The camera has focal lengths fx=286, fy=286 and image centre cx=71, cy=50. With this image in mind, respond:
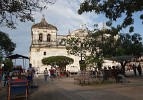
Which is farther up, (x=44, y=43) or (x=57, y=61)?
(x=44, y=43)

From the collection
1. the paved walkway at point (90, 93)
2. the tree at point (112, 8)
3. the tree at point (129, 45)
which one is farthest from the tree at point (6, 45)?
the tree at point (112, 8)

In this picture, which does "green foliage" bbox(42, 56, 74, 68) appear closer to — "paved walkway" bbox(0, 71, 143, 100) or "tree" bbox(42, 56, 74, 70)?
"tree" bbox(42, 56, 74, 70)

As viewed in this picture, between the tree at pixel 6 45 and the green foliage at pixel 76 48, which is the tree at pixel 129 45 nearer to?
the green foliage at pixel 76 48

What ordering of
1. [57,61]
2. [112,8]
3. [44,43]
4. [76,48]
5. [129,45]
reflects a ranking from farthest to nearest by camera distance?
[44,43]
[57,61]
[76,48]
[129,45]
[112,8]

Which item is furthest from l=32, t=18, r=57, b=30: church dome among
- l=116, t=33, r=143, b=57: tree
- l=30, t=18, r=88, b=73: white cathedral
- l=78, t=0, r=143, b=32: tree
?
l=78, t=0, r=143, b=32: tree

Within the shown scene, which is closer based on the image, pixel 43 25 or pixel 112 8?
pixel 112 8

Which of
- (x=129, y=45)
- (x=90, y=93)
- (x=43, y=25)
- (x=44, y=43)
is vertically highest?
(x=43, y=25)

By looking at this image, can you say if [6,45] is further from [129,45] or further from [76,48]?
[129,45]

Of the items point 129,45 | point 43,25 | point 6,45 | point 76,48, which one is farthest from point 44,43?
point 129,45

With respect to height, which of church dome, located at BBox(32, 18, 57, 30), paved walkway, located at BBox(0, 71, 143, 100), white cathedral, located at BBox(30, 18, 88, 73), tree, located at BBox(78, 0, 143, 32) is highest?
church dome, located at BBox(32, 18, 57, 30)

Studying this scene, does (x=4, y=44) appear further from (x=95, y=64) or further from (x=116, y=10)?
(x=116, y=10)

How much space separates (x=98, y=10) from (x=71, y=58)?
53831 mm

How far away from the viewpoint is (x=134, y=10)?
41.0 ft

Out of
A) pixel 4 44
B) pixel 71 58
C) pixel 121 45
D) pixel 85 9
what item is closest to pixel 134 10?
pixel 85 9
